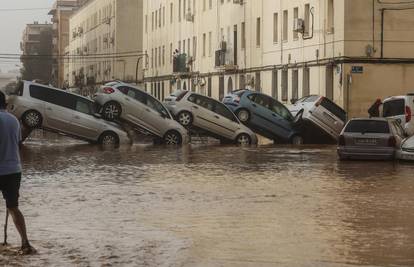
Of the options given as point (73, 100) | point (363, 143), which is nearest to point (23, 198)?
point (363, 143)

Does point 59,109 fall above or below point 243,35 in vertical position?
below

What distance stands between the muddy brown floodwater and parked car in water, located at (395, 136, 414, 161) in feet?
2.00

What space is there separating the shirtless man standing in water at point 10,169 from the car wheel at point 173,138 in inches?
889

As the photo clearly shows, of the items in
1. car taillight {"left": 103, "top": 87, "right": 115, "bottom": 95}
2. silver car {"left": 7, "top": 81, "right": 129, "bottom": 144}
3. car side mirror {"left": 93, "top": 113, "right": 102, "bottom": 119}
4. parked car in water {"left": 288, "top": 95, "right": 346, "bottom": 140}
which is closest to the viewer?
silver car {"left": 7, "top": 81, "right": 129, "bottom": 144}

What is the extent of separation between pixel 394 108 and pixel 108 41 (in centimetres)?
6724

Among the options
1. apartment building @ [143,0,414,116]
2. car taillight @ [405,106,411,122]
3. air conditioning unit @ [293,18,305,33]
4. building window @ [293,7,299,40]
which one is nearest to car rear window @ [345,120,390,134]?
car taillight @ [405,106,411,122]

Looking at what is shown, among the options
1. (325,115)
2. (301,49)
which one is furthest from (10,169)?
(301,49)

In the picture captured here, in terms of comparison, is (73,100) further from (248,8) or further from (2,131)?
(248,8)

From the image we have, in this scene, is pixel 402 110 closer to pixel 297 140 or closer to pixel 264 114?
pixel 297 140

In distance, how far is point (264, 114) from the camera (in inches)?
1374

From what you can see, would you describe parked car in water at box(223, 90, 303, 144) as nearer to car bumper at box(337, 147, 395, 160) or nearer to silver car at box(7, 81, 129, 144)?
silver car at box(7, 81, 129, 144)

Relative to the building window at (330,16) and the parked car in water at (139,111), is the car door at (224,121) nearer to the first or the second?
the parked car in water at (139,111)

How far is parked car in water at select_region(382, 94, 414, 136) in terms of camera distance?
32175mm

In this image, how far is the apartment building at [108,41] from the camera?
9344cm
